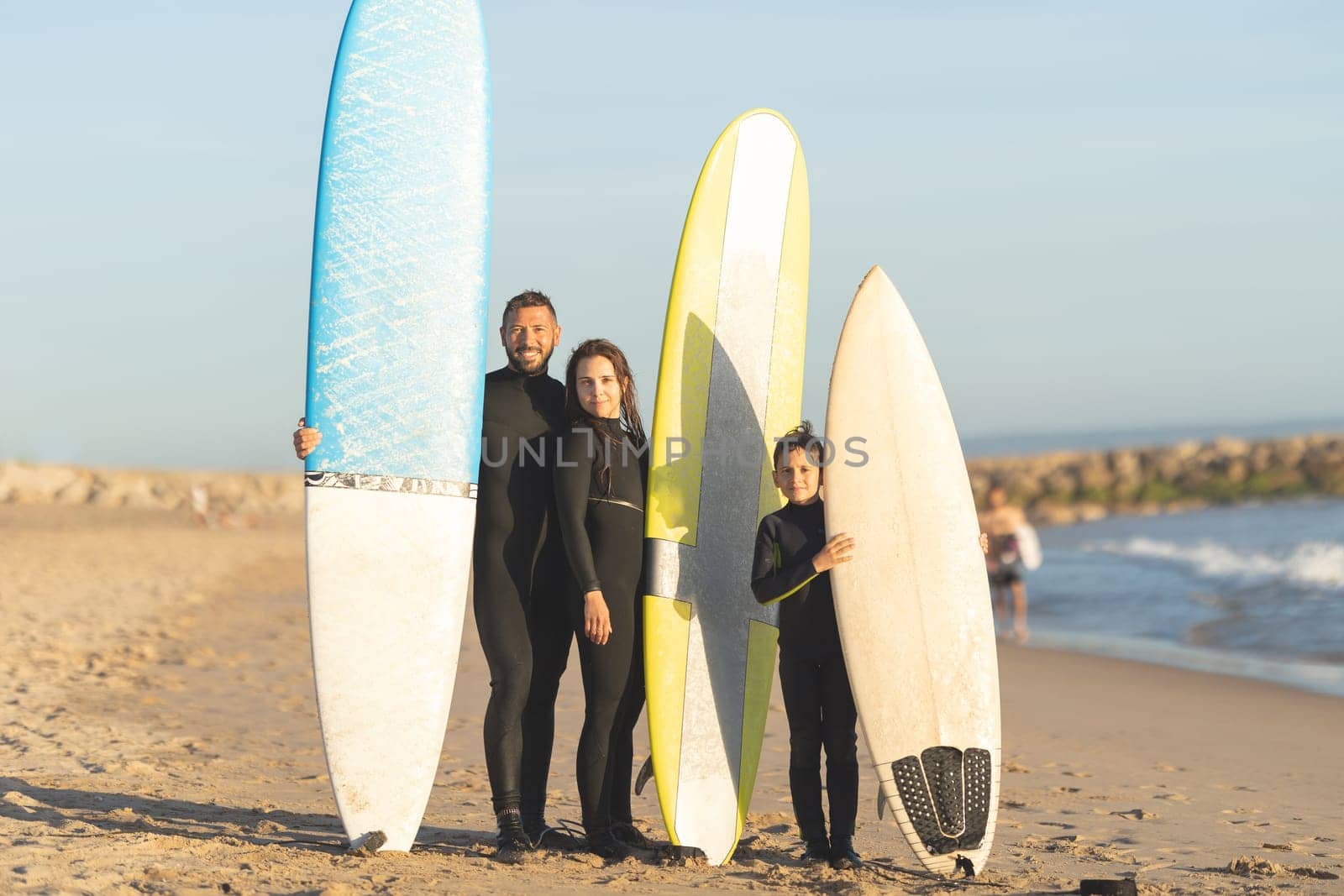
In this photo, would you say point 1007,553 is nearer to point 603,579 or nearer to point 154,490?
point 603,579

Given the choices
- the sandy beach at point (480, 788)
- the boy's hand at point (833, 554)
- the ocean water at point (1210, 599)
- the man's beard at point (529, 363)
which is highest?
the man's beard at point (529, 363)

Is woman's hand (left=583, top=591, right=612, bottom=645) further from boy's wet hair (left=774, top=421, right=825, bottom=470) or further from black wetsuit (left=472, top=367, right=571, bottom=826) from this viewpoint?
boy's wet hair (left=774, top=421, right=825, bottom=470)

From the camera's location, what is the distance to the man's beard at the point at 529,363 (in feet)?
11.6

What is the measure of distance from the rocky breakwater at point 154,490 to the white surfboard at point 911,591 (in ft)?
67.1

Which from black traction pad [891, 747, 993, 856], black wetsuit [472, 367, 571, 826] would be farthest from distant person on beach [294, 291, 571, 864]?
black traction pad [891, 747, 993, 856]

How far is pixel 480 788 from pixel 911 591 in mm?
1856

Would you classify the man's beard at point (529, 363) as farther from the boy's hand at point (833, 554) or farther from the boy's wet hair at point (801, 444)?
the boy's hand at point (833, 554)

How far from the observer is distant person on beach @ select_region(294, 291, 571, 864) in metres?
3.34

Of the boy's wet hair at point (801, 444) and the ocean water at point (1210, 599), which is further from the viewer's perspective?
the ocean water at point (1210, 599)

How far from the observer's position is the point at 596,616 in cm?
330

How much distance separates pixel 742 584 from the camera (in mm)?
3766

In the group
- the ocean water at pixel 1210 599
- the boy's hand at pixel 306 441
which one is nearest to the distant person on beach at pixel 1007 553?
the ocean water at pixel 1210 599

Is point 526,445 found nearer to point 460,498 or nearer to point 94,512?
point 460,498

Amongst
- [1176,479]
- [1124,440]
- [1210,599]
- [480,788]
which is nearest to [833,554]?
[480,788]
